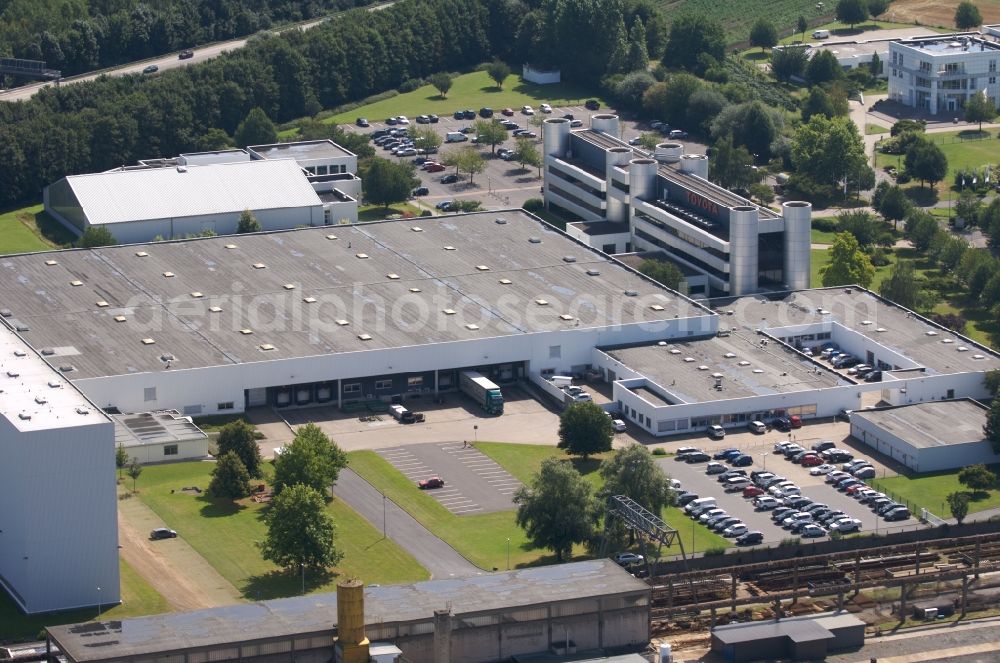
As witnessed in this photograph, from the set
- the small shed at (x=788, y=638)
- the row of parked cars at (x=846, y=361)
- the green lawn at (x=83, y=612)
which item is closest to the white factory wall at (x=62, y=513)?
the green lawn at (x=83, y=612)

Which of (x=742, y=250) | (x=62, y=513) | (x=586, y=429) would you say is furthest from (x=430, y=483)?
(x=742, y=250)

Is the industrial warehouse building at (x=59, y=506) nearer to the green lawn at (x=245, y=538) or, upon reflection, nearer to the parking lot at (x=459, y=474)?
the green lawn at (x=245, y=538)

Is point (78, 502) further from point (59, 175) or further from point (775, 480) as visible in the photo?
point (59, 175)

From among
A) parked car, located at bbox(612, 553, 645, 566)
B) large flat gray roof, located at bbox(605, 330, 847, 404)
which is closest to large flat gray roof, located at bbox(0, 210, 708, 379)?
large flat gray roof, located at bbox(605, 330, 847, 404)

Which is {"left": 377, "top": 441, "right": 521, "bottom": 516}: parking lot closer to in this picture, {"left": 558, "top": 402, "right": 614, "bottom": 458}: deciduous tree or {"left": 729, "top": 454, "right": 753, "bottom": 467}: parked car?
{"left": 558, "top": 402, "right": 614, "bottom": 458}: deciduous tree

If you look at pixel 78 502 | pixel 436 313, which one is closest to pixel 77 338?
pixel 436 313

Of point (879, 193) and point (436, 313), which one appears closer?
point (436, 313)

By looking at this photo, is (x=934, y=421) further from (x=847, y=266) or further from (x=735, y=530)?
(x=847, y=266)
